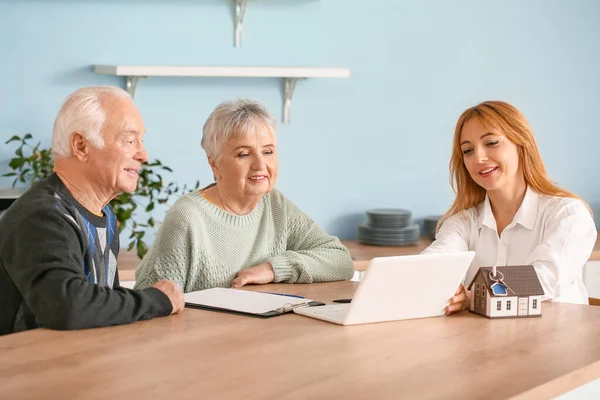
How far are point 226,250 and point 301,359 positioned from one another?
103 cm

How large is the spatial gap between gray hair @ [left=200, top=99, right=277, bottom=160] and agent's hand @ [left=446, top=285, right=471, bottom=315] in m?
0.87

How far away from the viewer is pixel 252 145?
2893mm

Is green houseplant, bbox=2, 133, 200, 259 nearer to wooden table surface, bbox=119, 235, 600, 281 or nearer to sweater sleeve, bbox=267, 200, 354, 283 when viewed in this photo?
wooden table surface, bbox=119, 235, 600, 281

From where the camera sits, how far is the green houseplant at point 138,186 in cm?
380

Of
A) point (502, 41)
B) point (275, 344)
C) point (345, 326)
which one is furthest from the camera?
point (502, 41)

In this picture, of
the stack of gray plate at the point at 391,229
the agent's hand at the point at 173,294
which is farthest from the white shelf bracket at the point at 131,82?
the agent's hand at the point at 173,294

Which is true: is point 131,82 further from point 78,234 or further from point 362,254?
point 78,234

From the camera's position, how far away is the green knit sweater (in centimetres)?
283

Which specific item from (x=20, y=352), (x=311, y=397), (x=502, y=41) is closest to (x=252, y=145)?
(x=20, y=352)

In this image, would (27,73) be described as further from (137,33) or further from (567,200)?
(567,200)

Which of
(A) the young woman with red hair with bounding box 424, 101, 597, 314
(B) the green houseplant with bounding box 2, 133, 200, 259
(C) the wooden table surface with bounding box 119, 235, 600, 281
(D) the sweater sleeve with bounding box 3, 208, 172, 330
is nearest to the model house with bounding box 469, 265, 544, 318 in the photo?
(A) the young woman with red hair with bounding box 424, 101, 597, 314

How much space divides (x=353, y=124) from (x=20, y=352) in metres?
2.77

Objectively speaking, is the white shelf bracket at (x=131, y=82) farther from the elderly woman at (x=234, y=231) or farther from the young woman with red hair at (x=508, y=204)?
the young woman with red hair at (x=508, y=204)

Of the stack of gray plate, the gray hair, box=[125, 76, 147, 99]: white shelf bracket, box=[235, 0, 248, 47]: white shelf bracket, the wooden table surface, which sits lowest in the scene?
the wooden table surface
